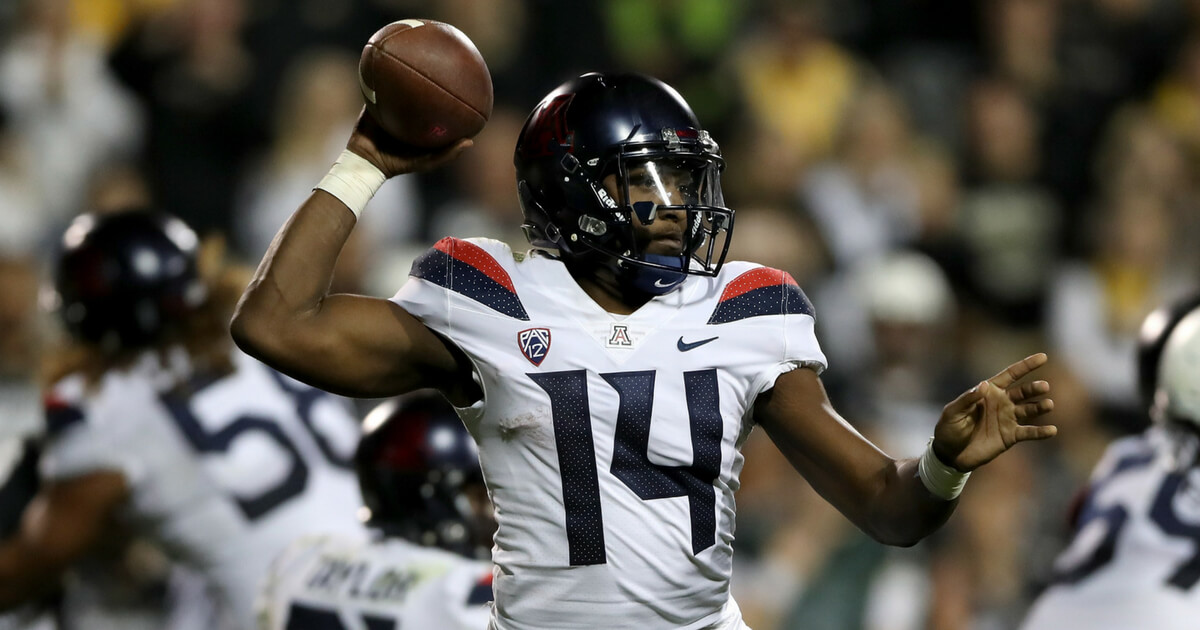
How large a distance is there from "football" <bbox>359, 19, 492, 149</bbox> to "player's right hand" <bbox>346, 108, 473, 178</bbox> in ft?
0.09

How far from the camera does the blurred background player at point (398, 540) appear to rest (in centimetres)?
386

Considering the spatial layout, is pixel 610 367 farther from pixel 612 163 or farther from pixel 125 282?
pixel 125 282

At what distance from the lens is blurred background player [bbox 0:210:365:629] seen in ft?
15.3

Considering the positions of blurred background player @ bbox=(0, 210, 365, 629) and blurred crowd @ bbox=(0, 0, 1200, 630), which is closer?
blurred background player @ bbox=(0, 210, 365, 629)

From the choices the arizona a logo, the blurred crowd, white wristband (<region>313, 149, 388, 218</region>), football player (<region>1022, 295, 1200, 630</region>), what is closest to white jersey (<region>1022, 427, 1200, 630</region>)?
football player (<region>1022, 295, 1200, 630</region>)

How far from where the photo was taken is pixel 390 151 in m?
3.01

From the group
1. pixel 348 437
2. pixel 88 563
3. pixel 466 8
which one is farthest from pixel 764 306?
pixel 466 8

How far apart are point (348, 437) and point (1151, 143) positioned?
18.6 ft

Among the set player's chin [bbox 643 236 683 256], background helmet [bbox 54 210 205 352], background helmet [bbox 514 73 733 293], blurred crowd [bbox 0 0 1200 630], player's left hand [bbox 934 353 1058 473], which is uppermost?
background helmet [bbox 514 73 733 293]

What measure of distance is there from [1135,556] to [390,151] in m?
2.46

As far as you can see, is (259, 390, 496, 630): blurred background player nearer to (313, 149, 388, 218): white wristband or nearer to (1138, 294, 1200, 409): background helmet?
(313, 149, 388, 218): white wristband

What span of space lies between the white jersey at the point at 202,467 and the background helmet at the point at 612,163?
1906 mm

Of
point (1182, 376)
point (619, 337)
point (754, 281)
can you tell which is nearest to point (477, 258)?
point (619, 337)

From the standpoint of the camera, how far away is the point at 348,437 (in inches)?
197
